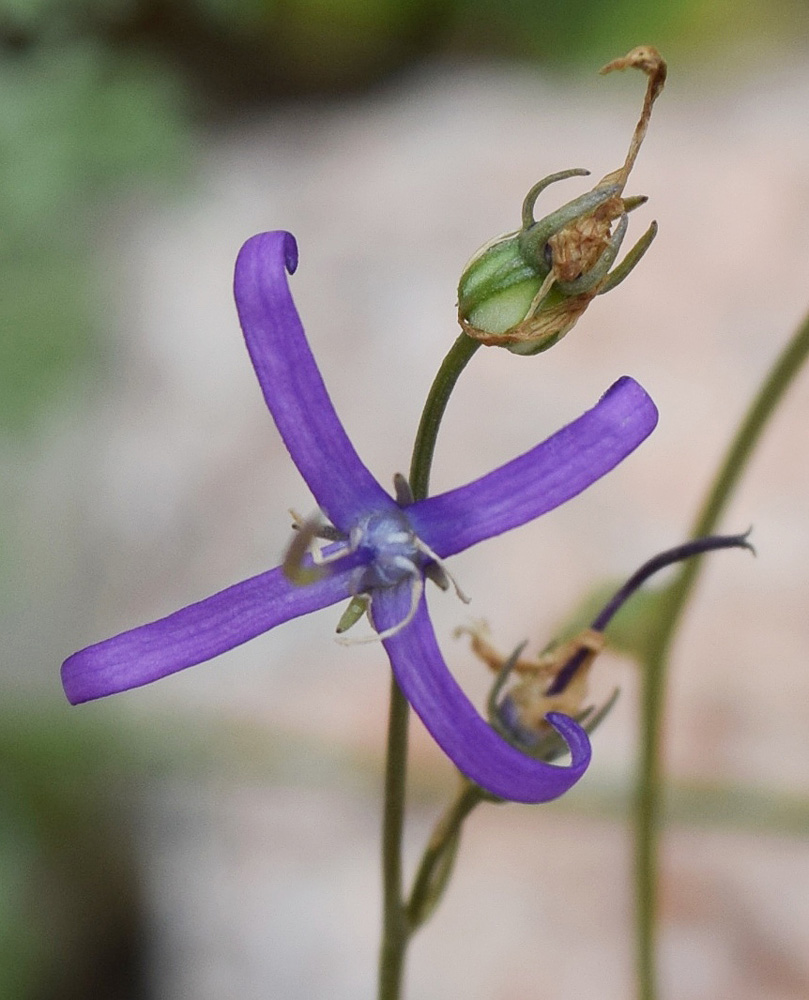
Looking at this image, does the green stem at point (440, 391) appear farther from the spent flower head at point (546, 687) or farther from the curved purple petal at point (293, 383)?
the spent flower head at point (546, 687)

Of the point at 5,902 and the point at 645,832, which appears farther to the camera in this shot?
the point at 5,902

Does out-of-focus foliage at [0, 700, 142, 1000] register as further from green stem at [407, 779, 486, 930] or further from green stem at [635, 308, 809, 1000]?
green stem at [407, 779, 486, 930]

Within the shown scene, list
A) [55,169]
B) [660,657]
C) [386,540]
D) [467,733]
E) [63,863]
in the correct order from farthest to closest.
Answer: [55,169] < [63,863] < [660,657] < [386,540] < [467,733]

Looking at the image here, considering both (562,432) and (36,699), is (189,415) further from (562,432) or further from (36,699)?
(562,432)

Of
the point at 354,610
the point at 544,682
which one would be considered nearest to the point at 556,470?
the point at 354,610

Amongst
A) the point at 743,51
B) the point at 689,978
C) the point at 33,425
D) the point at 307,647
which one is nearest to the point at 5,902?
the point at 307,647

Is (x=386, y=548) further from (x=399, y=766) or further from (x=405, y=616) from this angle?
(x=399, y=766)

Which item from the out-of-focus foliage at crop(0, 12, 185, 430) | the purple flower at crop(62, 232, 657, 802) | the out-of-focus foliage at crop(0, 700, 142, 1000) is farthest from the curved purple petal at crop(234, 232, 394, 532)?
the out-of-focus foliage at crop(0, 12, 185, 430)
